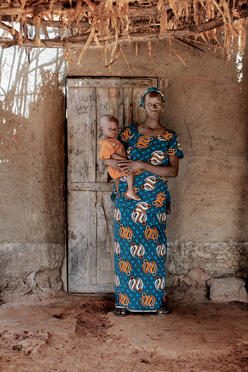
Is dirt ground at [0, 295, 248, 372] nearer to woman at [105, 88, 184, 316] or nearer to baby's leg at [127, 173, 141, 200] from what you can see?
woman at [105, 88, 184, 316]

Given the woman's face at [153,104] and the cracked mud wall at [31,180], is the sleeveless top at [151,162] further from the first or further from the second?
the cracked mud wall at [31,180]

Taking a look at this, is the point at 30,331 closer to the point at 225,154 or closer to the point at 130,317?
the point at 130,317

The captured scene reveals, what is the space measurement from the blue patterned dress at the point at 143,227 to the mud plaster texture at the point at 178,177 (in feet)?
1.62

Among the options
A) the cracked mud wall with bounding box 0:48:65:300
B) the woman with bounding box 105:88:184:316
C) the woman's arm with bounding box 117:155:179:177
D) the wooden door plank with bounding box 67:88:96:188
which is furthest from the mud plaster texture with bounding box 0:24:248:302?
the woman's arm with bounding box 117:155:179:177

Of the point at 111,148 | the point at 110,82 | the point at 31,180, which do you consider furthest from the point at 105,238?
the point at 110,82

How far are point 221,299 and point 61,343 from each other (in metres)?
1.81

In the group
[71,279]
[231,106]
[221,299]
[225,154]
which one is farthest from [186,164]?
[71,279]

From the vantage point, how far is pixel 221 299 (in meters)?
4.20

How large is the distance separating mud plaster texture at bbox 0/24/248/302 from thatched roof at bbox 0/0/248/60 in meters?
0.36

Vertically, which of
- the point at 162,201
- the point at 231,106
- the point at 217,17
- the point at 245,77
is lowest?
the point at 162,201

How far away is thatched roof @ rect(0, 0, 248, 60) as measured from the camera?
2.82 metres

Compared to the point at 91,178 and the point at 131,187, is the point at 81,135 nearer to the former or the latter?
the point at 91,178

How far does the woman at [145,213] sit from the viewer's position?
3738 millimetres

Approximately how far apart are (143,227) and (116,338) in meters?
1.03
